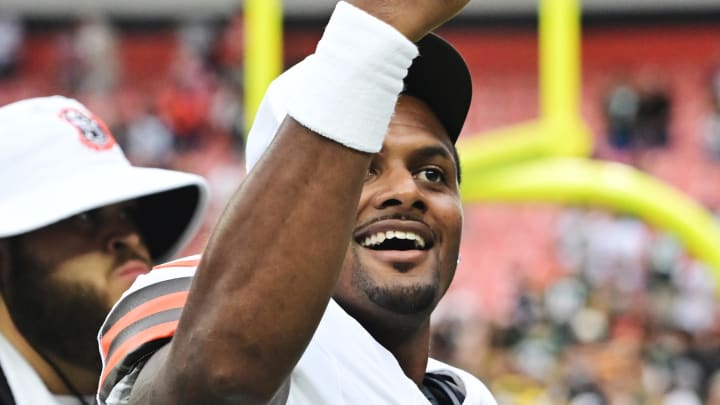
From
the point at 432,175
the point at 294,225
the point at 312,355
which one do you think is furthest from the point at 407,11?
the point at 432,175

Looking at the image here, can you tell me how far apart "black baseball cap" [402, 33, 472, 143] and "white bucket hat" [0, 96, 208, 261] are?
636 millimetres

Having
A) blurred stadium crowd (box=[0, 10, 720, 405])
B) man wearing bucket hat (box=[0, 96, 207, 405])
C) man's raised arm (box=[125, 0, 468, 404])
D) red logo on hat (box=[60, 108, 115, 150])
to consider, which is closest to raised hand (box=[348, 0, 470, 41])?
man's raised arm (box=[125, 0, 468, 404])

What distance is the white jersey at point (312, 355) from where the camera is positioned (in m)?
1.29

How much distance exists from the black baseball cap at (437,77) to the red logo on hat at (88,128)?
2.37 feet

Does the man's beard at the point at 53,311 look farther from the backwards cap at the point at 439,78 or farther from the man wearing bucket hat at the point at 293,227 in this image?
the man wearing bucket hat at the point at 293,227

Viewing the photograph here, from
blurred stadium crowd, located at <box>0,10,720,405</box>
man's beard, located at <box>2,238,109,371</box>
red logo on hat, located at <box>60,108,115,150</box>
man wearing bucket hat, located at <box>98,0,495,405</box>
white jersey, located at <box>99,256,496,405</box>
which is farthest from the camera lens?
blurred stadium crowd, located at <box>0,10,720,405</box>

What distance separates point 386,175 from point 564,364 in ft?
26.4

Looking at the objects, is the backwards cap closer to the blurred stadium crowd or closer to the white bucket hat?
the white bucket hat

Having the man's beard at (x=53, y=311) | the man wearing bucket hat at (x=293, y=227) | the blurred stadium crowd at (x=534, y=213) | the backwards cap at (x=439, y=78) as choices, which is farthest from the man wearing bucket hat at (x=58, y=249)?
the blurred stadium crowd at (x=534, y=213)

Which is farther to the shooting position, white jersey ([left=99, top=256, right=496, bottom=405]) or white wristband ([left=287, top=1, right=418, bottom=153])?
white jersey ([left=99, top=256, right=496, bottom=405])

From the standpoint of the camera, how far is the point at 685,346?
9344mm

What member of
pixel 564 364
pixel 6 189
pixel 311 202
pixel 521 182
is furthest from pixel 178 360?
pixel 564 364

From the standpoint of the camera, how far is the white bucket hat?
2100mm

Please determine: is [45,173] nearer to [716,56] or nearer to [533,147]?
[533,147]
